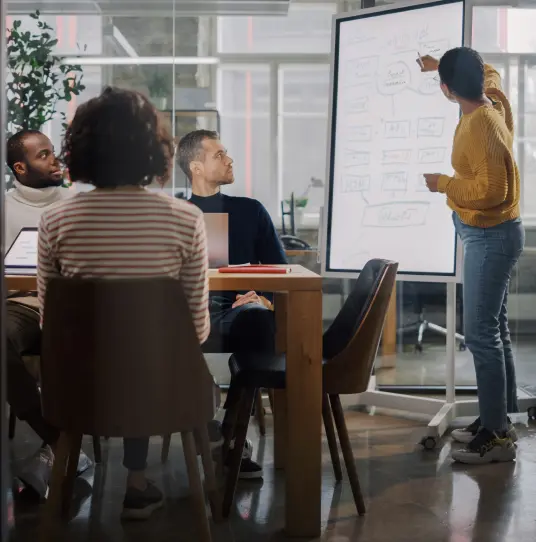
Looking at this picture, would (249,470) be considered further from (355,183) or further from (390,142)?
(390,142)

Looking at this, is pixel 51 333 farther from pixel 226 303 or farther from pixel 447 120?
pixel 447 120

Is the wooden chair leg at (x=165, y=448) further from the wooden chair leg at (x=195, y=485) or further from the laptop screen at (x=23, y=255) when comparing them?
the laptop screen at (x=23, y=255)

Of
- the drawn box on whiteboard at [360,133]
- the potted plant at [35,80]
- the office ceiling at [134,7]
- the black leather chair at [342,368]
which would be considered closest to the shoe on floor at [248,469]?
the black leather chair at [342,368]

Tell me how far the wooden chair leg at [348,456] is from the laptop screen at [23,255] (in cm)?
101

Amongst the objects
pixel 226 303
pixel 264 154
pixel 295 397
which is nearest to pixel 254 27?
pixel 264 154

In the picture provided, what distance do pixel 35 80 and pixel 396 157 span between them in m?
1.74

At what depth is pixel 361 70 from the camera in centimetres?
383

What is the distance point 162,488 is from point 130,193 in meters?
0.87

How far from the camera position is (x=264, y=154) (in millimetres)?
4836

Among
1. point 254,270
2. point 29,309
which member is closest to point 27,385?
point 29,309

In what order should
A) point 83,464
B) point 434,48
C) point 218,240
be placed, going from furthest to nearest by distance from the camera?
point 434,48
point 218,240
point 83,464

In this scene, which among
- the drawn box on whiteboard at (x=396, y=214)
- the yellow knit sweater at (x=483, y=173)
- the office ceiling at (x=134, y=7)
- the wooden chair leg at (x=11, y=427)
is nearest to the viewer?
the wooden chair leg at (x=11, y=427)

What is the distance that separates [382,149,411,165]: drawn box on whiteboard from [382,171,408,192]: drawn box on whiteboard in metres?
0.05

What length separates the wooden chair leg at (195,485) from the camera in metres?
2.06
